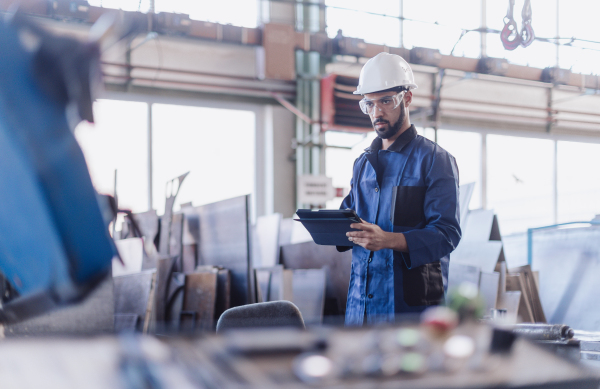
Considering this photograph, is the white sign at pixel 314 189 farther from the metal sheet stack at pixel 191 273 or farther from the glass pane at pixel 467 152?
the glass pane at pixel 467 152

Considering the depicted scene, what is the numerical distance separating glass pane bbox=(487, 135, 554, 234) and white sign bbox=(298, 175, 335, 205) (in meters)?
3.58

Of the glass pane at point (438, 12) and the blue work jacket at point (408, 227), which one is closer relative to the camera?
the blue work jacket at point (408, 227)

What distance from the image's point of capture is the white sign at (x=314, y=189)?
675cm

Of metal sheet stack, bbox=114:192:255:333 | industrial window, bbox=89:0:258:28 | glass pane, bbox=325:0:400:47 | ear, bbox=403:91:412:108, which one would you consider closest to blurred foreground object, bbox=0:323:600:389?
ear, bbox=403:91:412:108

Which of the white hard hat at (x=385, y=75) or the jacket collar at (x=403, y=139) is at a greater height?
the white hard hat at (x=385, y=75)

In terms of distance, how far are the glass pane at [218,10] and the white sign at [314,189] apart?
2.00 metres

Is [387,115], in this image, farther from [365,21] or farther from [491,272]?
[365,21]

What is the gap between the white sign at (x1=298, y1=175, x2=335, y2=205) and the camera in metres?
6.75

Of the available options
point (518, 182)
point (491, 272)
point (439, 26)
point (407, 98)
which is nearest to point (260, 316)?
point (407, 98)

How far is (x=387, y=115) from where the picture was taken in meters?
2.04

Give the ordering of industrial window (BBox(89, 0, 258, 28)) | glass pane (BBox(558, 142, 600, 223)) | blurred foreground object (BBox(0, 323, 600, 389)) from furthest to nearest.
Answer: glass pane (BBox(558, 142, 600, 223)), industrial window (BBox(89, 0, 258, 28)), blurred foreground object (BBox(0, 323, 600, 389))

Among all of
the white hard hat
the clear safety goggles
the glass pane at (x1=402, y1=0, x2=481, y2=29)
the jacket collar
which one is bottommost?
the jacket collar

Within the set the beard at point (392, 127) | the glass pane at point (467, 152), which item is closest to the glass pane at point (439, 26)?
the glass pane at point (467, 152)

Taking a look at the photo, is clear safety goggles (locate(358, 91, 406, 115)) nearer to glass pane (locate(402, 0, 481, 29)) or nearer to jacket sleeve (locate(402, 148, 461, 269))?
jacket sleeve (locate(402, 148, 461, 269))
